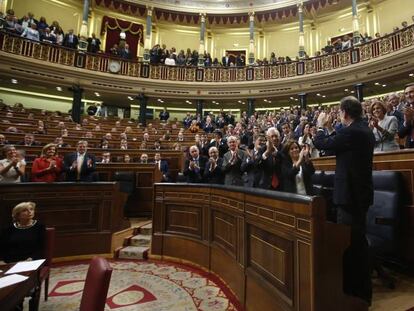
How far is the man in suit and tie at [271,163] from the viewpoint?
102 inches

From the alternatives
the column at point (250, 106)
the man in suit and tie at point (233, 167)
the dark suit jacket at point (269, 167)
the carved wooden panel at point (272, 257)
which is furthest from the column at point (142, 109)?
the carved wooden panel at point (272, 257)

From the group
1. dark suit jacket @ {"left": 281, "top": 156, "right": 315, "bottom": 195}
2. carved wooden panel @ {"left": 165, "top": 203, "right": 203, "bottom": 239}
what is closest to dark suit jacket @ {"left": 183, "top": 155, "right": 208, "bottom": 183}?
carved wooden panel @ {"left": 165, "top": 203, "right": 203, "bottom": 239}

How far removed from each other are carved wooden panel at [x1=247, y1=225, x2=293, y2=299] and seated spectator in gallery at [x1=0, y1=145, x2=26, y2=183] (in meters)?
2.86

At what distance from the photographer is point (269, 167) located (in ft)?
8.63

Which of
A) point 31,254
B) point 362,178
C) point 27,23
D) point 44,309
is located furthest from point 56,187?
point 27,23

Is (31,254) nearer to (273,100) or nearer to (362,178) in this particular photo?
(362,178)

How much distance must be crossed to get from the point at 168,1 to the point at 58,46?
5.79 meters

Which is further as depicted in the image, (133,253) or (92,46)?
(92,46)

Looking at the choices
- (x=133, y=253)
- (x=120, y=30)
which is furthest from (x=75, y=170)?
(x=120, y=30)

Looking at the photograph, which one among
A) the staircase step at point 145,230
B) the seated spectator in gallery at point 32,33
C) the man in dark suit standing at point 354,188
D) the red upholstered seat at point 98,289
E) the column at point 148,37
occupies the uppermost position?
the column at point 148,37

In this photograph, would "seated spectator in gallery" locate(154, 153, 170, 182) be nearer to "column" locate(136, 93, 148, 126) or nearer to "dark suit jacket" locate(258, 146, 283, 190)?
"dark suit jacket" locate(258, 146, 283, 190)

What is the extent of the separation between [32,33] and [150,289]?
1050cm

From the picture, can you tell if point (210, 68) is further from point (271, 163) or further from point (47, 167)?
point (271, 163)

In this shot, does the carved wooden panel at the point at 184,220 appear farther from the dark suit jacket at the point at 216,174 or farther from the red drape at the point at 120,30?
the red drape at the point at 120,30
